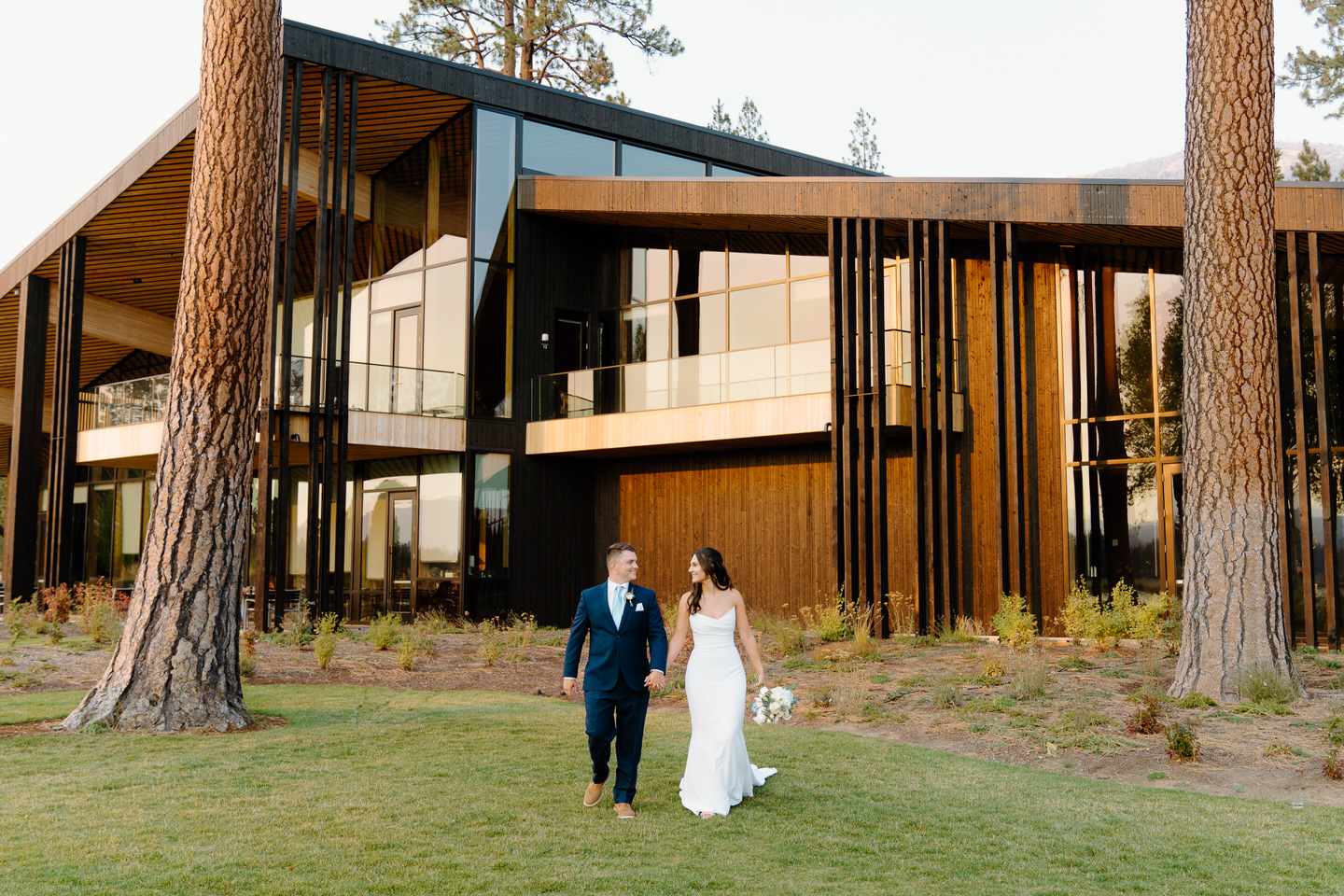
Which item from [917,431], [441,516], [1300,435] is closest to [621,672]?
[917,431]

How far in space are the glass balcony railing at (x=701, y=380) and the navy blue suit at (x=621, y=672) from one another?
1094cm

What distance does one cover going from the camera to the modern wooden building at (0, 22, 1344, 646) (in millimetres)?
15453

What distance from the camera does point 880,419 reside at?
15508mm

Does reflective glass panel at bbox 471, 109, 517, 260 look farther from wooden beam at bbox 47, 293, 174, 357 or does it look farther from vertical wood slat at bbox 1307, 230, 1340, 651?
vertical wood slat at bbox 1307, 230, 1340, 651

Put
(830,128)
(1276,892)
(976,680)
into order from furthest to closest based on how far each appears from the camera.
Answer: (830,128)
(976,680)
(1276,892)

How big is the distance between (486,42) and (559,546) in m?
18.8

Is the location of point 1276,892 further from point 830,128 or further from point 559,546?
point 830,128

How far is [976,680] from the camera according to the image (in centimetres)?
1102

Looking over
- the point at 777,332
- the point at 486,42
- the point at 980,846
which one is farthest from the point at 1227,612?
the point at 486,42

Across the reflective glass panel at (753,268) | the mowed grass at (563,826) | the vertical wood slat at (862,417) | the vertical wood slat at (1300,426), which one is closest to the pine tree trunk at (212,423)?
the mowed grass at (563,826)

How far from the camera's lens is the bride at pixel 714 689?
6.04m

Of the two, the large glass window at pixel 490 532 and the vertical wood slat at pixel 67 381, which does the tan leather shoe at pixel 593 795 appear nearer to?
the large glass window at pixel 490 532

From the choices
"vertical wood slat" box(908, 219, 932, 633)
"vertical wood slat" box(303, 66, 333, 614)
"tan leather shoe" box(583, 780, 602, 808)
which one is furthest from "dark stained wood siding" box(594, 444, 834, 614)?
"tan leather shoe" box(583, 780, 602, 808)

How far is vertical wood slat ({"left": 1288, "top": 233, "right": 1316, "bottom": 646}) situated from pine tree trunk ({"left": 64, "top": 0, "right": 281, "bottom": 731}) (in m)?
12.0
